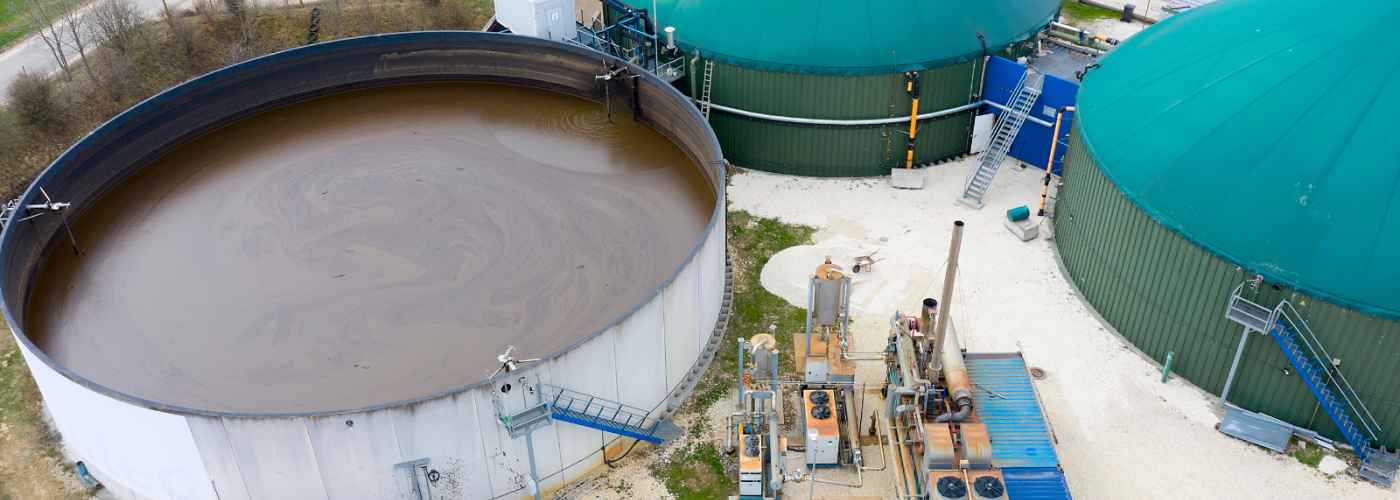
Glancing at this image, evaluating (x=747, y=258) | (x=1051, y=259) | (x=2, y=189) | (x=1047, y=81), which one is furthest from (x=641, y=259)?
(x=2, y=189)

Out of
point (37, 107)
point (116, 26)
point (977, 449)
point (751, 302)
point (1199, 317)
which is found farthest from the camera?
point (116, 26)

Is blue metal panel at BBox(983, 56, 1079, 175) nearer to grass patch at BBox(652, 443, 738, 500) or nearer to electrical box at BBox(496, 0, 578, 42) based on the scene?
electrical box at BBox(496, 0, 578, 42)

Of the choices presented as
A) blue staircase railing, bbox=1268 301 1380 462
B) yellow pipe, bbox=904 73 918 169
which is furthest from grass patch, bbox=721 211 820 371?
blue staircase railing, bbox=1268 301 1380 462

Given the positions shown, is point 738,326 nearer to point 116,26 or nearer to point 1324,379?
point 1324,379

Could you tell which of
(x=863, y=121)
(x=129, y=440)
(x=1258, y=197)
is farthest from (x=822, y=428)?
(x=129, y=440)

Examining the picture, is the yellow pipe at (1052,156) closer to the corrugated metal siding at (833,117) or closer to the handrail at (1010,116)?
the handrail at (1010,116)

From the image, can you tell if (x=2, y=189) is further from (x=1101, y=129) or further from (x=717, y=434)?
(x=1101, y=129)
